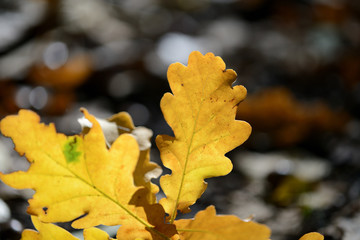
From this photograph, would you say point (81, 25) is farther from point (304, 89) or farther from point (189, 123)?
point (189, 123)

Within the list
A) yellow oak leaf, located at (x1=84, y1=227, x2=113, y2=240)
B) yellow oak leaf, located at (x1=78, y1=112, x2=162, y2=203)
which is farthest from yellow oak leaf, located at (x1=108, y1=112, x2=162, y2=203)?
yellow oak leaf, located at (x1=84, y1=227, x2=113, y2=240)

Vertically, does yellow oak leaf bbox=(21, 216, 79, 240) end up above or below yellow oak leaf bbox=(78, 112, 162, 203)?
below

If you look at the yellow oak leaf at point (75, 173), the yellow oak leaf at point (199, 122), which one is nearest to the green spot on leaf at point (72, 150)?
the yellow oak leaf at point (75, 173)

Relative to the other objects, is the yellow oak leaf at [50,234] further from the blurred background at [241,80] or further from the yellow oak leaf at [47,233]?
the blurred background at [241,80]

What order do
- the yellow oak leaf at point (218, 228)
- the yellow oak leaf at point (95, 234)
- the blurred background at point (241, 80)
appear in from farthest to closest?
the blurred background at point (241, 80), the yellow oak leaf at point (95, 234), the yellow oak leaf at point (218, 228)

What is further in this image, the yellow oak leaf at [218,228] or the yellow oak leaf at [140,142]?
the yellow oak leaf at [140,142]

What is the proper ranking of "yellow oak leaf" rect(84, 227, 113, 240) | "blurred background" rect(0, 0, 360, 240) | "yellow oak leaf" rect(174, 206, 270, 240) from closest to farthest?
"yellow oak leaf" rect(174, 206, 270, 240), "yellow oak leaf" rect(84, 227, 113, 240), "blurred background" rect(0, 0, 360, 240)

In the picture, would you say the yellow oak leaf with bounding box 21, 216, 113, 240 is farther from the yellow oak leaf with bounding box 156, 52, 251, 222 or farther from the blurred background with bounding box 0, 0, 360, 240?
the blurred background with bounding box 0, 0, 360, 240
